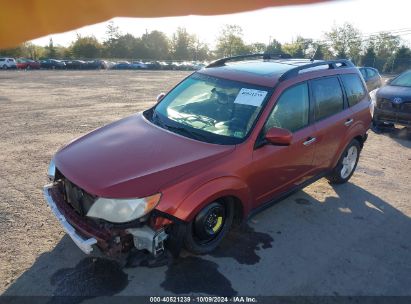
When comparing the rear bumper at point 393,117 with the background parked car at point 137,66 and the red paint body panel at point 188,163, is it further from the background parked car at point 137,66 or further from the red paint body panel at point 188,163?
the background parked car at point 137,66

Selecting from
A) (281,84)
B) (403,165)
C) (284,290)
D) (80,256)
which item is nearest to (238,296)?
(284,290)

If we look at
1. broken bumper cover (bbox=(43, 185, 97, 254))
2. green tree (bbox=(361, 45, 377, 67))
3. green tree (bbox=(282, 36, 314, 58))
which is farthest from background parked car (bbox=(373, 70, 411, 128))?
green tree (bbox=(361, 45, 377, 67))

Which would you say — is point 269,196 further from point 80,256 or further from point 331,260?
point 80,256

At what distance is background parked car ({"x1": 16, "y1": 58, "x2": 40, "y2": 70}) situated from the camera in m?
40.4

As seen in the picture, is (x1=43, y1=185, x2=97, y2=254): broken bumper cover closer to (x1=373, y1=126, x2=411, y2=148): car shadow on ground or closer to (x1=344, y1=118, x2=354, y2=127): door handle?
(x1=344, y1=118, x2=354, y2=127): door handle

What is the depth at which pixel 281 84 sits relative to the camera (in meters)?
3.86

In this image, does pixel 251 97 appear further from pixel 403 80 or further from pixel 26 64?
pixel 26 64

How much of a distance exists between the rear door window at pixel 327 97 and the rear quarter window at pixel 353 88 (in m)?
0.22

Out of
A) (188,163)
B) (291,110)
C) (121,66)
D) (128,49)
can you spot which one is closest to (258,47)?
(128,49)

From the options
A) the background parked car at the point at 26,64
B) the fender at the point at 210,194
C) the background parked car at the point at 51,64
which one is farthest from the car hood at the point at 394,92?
the background parked car at the point at 51,64

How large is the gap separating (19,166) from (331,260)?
4.86 metres

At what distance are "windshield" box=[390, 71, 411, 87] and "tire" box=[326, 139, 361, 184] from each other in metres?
4.84

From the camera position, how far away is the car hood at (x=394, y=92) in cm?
841

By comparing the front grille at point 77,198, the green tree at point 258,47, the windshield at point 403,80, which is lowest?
the front grille at point 77,198
